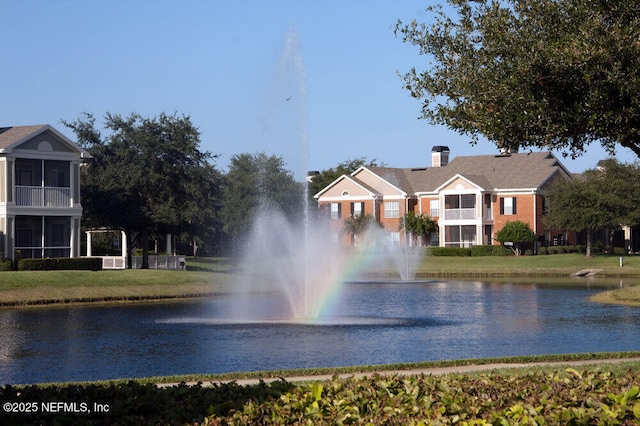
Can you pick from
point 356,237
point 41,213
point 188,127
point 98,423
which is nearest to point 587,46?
point 98,423

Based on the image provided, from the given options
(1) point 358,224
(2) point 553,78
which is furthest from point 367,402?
(1) point 358,224

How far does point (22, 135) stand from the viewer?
177ft

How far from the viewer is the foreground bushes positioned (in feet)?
35.7

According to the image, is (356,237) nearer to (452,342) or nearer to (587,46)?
(452,342)

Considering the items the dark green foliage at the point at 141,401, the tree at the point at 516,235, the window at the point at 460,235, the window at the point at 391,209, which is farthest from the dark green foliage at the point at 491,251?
the dark green foliage at the point at 141,401

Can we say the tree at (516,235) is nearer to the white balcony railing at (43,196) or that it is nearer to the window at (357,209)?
the window at (357,209)

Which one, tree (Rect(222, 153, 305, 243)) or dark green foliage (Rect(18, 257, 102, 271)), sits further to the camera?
tree (Rect(222, 153, 305, 243))

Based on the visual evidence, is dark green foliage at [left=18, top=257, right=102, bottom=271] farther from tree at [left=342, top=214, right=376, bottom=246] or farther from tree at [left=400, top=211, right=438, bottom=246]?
tree at [left=400, top=211, right=438, bottom=246]

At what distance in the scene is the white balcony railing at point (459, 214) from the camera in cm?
8925

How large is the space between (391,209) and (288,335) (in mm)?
67611

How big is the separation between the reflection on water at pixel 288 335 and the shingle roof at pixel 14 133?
15731mm

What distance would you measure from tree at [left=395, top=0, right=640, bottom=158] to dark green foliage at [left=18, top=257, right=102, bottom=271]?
35.5 meters

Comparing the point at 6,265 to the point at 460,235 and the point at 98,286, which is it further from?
the point at 460,235

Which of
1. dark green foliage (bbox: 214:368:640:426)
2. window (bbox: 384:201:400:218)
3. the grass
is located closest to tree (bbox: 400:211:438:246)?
window (bbox: 384:201:400:218)
